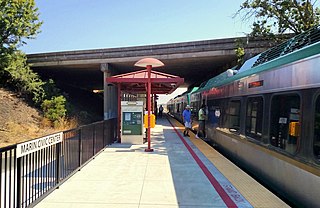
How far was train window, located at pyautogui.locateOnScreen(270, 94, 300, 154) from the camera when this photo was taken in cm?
492

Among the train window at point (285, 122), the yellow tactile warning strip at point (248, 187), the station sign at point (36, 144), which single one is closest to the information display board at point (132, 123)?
the yellow tactile warning strip at point (248, 187)

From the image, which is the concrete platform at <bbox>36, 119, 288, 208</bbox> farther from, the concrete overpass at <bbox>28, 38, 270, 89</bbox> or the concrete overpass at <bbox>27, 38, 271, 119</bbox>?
the concrete overpass at <bbox>28, 38, 270, 89</bbox>

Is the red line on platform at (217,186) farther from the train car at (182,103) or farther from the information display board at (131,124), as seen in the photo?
the train car at (182,103)

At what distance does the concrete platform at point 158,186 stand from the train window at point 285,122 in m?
0.95

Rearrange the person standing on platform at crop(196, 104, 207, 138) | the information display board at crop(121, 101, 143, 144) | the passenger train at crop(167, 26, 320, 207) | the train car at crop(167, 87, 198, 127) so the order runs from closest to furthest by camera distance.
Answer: the passenger train at crop(167, 26, 320, 207), the information display board at crop(121, 101, 143, 144), the person standing on platform at crop(196, 104, 207, 138), the train car at crop(167, 87, 198, 127)

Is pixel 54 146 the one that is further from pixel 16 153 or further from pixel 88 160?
pixel 88 160

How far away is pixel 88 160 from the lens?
27.4 feet

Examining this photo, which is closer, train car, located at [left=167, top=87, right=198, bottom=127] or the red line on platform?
the red line on platform

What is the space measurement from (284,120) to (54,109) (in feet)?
67.9

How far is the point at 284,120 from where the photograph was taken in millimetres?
5465

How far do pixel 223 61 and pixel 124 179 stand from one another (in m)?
23.2

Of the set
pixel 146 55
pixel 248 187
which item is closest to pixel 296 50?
pixel 248 187

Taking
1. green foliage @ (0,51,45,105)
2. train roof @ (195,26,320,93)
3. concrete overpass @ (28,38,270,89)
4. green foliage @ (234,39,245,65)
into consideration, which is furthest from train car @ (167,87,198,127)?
green foliage @ (0,51,45,105)

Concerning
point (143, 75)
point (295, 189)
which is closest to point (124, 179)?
point (295, 189)
